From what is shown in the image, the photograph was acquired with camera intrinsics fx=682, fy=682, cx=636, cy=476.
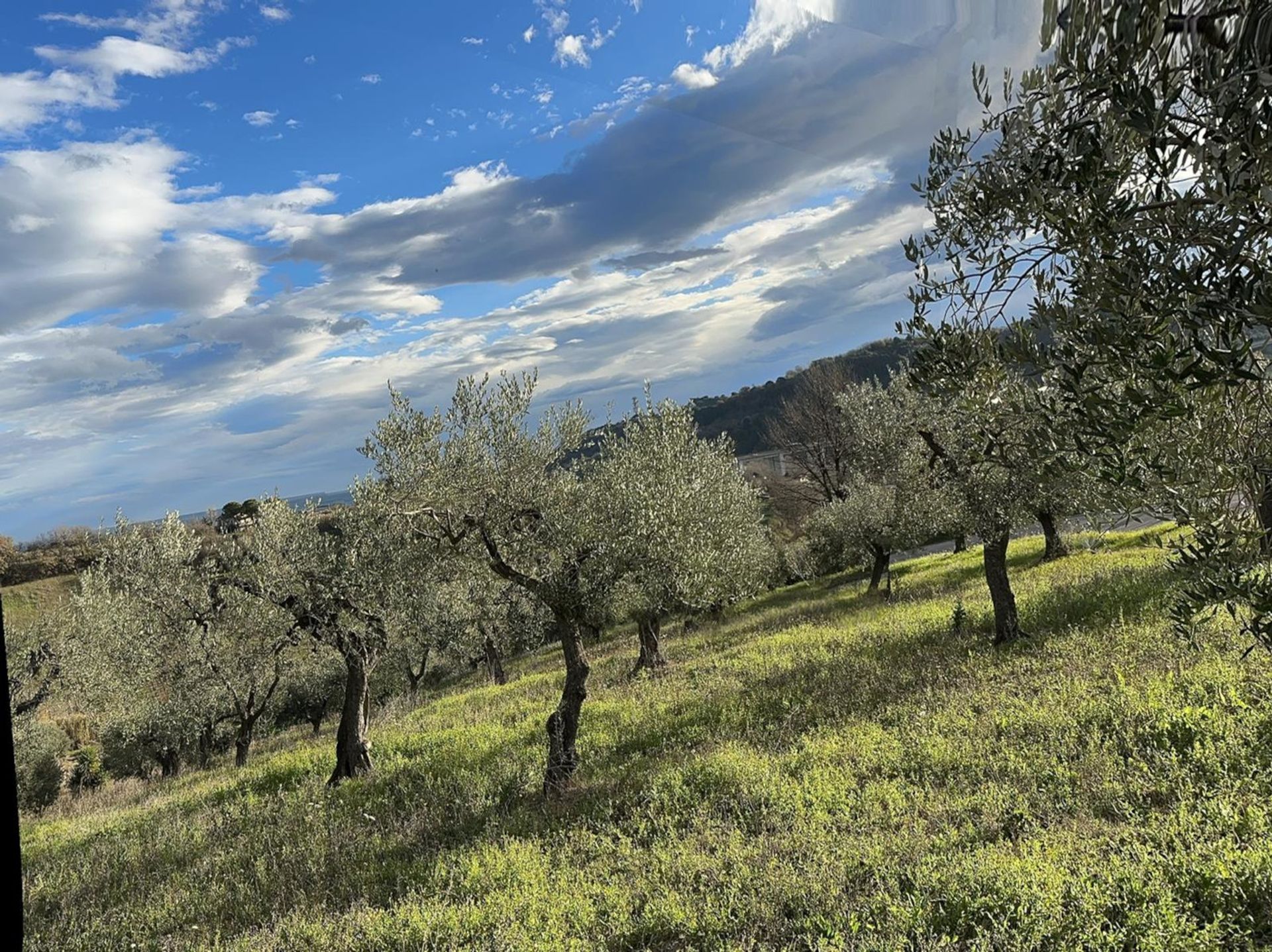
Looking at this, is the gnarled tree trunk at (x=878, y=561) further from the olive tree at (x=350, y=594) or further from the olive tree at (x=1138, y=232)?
the olive tree at (x=1138, y=232)

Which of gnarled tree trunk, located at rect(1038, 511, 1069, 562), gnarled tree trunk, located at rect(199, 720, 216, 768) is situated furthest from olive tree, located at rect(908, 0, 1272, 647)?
gnarled tree trunk, located at rect(199, 720, 216, 768)

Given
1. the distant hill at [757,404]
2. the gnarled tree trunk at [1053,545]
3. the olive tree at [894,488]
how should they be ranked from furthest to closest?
the distant hill at [757,404] < the gnarled tree trunk at [1053,545] < the olive tree at [894,488]

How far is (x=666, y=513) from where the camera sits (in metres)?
15.3

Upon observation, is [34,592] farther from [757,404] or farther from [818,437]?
[757,404]

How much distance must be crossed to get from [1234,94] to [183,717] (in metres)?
38.1

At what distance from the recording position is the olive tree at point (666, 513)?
14852 millimetres

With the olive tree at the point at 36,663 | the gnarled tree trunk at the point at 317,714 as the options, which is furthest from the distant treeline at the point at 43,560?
the olive tree at the point at 36,663

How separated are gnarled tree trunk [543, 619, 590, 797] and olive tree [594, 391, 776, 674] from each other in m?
1.72

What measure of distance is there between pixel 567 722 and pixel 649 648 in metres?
12.3

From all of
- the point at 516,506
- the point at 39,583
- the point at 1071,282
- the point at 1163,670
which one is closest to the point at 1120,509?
the point at 1071,282

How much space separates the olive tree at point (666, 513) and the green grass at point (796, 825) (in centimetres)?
336

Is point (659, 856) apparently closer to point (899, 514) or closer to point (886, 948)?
point (886, 948)

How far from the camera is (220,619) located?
91.0ft

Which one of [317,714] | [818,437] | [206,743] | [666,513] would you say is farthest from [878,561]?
[206,743]
